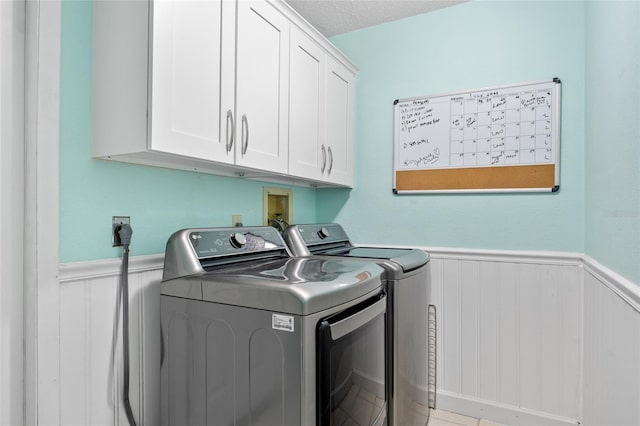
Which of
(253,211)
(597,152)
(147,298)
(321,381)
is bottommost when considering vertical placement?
(321,381)

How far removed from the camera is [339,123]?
7.47 ft

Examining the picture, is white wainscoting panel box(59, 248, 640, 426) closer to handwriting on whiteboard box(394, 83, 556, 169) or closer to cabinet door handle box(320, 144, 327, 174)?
handwriting on whiteboard box(394, 83, 556, 169)

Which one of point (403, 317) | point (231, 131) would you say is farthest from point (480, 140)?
point (231, 131)

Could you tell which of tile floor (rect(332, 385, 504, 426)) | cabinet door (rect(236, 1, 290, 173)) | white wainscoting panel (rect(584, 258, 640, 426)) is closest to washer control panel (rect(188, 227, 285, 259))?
cabinet door (rect(236, 1, 290, 173))

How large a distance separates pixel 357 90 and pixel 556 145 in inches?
49.8


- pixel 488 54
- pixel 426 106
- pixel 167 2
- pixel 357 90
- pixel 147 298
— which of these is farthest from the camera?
pixel 357 90

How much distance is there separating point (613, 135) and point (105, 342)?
6.30ft

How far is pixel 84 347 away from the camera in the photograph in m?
1.17

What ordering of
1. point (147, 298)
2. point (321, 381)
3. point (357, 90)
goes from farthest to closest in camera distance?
1. point (357, 90)
2. point (147, 298)
3. point (321, 381)

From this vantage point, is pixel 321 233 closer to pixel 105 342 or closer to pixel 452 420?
pixel 105 342

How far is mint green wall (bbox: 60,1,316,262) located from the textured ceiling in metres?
1.35

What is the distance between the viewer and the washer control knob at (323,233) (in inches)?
83.4

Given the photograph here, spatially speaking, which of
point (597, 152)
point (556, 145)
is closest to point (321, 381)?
point (597, 152)

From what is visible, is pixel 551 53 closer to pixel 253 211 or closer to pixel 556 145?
pixel 556 145
